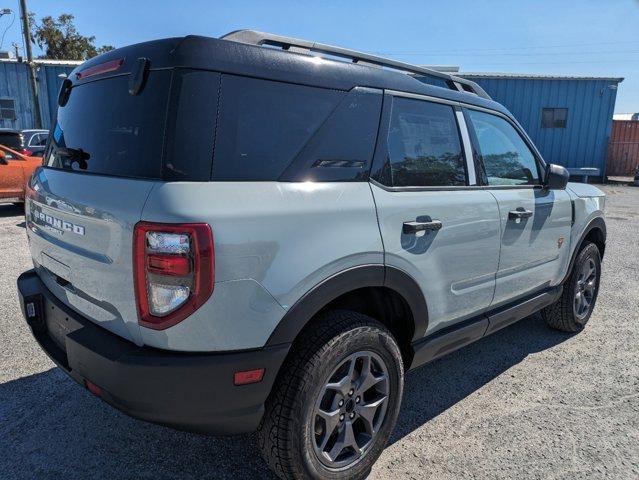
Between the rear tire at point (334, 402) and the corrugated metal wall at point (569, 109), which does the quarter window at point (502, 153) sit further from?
the corrugated metal wall at point (569, 109)

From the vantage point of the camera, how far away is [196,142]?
1818 mm

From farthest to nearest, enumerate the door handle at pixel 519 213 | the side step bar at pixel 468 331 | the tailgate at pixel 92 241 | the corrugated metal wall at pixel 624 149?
the corrugated metal wall at pixel 624 149 < the door handle at pixel 519 213 < the side step bar at pixel 468 331 < the tailgate at pixel 92 241

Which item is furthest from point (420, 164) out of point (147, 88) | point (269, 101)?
point (147, 88)

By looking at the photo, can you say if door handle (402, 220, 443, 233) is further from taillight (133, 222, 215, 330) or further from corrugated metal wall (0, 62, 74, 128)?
corrugated metal wall (0, 62, 74, 128)

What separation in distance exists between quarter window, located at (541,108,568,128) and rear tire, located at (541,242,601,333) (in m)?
18.2

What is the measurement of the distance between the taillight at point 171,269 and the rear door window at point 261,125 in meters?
0.28

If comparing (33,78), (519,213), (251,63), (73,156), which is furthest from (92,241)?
(33,78)

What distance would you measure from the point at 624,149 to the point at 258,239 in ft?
83.0

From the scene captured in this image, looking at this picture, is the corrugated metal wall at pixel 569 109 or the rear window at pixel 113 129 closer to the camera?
the rear window at pixel 113 129

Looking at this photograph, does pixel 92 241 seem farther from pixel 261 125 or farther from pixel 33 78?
pixel 33 78

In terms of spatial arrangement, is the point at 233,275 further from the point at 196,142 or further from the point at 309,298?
the point at 196,142

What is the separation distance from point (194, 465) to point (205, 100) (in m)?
1.75

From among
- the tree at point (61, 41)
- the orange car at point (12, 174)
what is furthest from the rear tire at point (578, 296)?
the tree at point (61, 41)

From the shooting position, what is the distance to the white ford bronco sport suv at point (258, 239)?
179cm
